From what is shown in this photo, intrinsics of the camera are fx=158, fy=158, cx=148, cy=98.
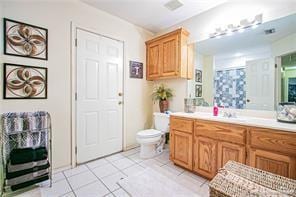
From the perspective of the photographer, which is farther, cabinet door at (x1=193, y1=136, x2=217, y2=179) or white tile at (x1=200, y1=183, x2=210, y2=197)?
cabinet door at (x1=193, y1=136, x2=217, y2=179)

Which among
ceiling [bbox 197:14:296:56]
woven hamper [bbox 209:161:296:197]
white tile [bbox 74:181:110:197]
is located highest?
ceiling [bbox 197:14:296:56]

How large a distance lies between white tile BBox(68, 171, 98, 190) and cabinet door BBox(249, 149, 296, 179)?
6.19 ft

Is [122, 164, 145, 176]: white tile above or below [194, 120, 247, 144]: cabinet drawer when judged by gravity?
below

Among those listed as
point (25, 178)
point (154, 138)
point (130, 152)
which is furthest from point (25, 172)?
point (154, 138)

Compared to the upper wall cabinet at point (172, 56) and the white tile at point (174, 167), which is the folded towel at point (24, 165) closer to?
the white tile at point (174, 167)

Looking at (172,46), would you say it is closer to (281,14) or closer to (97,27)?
(97,27)

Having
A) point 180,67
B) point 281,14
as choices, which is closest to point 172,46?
point 180,67

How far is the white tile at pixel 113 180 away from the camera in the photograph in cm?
187

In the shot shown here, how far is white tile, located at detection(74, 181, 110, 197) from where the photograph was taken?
1749 mm

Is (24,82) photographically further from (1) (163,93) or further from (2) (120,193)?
(1) (163,93)

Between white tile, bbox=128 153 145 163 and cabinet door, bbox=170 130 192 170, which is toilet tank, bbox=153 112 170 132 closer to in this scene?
cabinet door, bbox=170 130 192 170

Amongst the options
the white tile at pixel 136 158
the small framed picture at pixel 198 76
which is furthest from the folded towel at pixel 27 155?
the small framed picture at pixel 198 76

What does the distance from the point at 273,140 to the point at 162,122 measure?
68.9 inches

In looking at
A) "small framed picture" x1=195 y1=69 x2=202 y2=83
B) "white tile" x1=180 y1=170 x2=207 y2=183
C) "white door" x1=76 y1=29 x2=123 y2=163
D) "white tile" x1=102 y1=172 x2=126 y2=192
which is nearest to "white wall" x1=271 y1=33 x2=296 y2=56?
"small framed picture" x1=195 y1=69 x2=202 y2=83
